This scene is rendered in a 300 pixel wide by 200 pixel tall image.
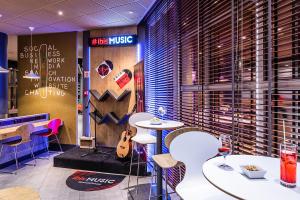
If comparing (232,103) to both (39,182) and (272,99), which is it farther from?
(39,182)

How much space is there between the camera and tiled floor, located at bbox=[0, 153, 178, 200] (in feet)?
10.5

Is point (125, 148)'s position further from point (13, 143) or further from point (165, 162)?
point (13, 143)

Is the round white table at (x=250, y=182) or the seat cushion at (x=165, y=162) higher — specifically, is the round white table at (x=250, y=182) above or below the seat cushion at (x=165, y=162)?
above

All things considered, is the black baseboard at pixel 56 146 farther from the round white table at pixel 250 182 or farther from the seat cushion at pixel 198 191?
the round white table at pixel 250 182

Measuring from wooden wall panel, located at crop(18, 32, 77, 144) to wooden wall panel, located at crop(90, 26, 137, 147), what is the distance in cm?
59

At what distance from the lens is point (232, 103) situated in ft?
6.50

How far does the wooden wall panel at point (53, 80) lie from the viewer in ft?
18.8

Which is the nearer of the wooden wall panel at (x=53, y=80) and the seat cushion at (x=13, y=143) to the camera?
the seat cushion at (x=13, y=143)

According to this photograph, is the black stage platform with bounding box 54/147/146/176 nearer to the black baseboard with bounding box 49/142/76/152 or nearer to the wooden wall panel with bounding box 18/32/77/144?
the black baseboard with bounding box 49/142/76/152

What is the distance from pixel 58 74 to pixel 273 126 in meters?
5.36

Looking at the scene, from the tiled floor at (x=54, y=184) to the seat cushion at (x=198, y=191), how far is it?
151 cm

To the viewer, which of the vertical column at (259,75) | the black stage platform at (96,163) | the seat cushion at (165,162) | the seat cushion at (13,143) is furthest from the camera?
the seat cushion at (13,143)

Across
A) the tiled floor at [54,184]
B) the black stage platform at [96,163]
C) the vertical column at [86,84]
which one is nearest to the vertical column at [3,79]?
the vertical column at [86,84]

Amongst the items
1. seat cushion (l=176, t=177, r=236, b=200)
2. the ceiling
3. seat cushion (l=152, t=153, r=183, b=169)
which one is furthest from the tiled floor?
the ceiling
